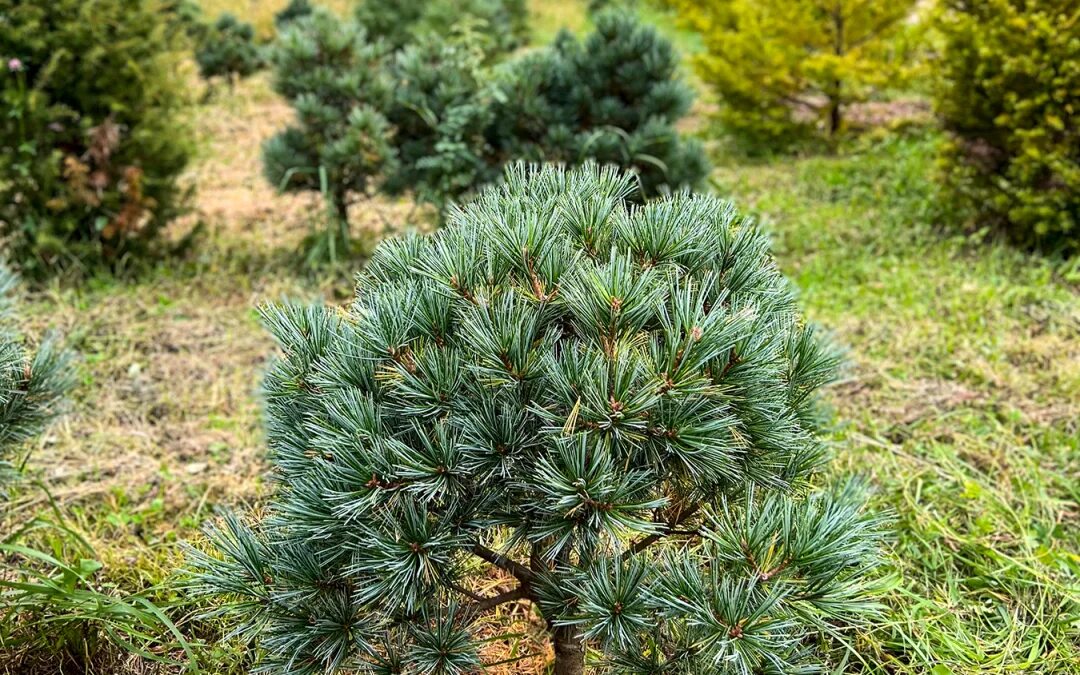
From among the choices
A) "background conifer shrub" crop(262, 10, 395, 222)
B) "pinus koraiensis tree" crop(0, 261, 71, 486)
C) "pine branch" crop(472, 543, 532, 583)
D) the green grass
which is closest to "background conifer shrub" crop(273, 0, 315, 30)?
"background conifer shrub" crop(262, 10, 395, 222)

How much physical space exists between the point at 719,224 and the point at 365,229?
12.4 feet

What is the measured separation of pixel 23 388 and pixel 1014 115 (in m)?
4.57

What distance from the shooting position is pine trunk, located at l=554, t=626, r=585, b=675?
4.95 feet

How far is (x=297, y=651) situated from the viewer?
129 centimetres

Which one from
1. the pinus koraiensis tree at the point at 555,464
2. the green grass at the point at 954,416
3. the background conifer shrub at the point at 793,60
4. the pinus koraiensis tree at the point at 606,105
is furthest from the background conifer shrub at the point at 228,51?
the pinus koraiensis tree at the point at 555,464

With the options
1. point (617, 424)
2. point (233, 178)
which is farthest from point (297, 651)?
point (233, 178)

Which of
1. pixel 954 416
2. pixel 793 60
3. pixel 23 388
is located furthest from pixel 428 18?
pixel 23 388

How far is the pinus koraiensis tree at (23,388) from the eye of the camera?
174 cm

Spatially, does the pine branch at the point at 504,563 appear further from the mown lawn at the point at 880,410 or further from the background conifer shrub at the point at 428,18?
the background conifer shrub at the point at 428,18

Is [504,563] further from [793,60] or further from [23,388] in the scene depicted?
[793,60]

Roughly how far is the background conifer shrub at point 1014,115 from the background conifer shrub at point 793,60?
1.70m

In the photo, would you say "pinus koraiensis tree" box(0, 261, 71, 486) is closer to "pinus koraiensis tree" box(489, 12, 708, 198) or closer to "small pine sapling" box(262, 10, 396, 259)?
"small pine sapling" box(262, 10, 396, 259)

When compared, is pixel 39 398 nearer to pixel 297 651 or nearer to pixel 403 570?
pixel 297 651

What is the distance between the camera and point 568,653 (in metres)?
1.54
